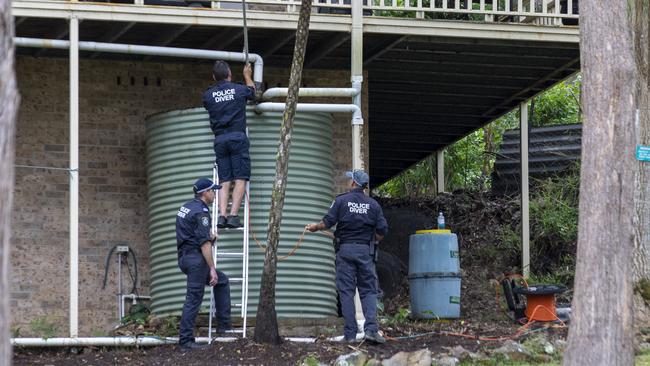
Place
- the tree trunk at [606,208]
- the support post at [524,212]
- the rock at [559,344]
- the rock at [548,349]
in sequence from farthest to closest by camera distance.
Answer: the support post at [524,212] → the rock at [559,344] → the rock at [548,349] → the tree trunk at [606,208]

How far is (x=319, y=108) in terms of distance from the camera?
14.0m

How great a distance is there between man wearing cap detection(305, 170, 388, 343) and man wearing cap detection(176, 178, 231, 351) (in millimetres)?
1213

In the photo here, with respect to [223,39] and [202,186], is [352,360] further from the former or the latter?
[223,39]

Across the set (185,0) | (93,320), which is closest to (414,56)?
(185,0)

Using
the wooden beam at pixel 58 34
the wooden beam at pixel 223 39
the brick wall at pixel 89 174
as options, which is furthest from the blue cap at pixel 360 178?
the wooden beam at pixel 58 34

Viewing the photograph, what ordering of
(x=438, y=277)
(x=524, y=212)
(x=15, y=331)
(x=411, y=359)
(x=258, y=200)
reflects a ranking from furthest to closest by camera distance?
(x=524, y=212) < (x=438, y=277) < (x=258, y=200) < (x=15, y=331) < (x=411, y=359)

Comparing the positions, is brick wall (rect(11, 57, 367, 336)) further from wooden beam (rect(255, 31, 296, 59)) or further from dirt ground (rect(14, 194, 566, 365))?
dirt ground (rect(14, 194, 566, 365))

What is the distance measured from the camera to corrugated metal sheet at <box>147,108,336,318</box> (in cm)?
1389

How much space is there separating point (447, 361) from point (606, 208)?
2.59 metres

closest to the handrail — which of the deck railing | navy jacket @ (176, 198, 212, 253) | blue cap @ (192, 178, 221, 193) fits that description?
the deck railing

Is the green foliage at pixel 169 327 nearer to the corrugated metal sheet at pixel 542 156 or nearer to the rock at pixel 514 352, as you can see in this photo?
the rock at pixel 514 352

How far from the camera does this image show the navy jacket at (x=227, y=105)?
13.4m

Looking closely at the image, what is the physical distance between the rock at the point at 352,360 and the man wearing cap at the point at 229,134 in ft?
8.25

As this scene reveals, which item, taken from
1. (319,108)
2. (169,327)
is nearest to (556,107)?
(319,108)
